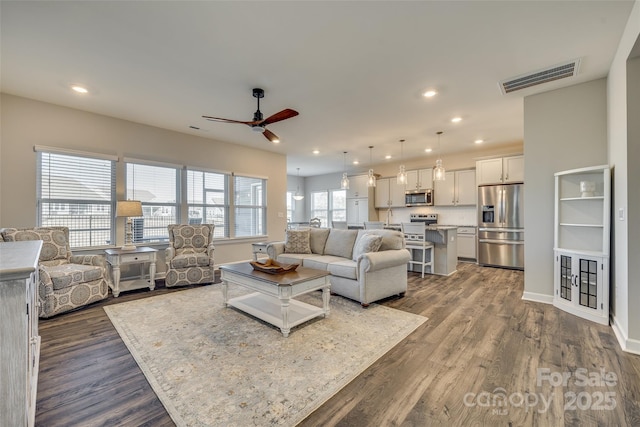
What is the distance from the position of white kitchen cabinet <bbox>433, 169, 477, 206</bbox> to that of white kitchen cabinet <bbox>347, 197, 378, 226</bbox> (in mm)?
1821

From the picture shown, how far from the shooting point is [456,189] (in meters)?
6.80

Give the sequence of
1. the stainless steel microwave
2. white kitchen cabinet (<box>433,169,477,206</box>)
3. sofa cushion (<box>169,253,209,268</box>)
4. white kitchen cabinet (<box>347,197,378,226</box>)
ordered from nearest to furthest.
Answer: sofa cushion (<box>169,253,209,268</box>), white kitchen cabinet (<box>433,169,477,206</box>), the stainless steel microwave, white kitchen cabinet (<box>347,197,378,226</box>)

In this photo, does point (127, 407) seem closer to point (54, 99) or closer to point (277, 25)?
point (277, 25)

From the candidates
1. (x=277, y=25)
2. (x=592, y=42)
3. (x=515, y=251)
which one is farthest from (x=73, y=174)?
(x=515, y=251)

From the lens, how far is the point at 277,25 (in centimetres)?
229

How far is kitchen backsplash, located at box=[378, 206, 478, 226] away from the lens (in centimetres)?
678

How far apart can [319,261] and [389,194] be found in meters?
4.68

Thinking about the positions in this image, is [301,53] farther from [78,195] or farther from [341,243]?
[78,195]

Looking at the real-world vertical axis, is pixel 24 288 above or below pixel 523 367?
above

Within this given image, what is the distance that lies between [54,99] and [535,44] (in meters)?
5.82

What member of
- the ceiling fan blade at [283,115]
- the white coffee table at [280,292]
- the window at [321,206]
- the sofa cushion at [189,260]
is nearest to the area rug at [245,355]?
the white coffee table at [280,292]

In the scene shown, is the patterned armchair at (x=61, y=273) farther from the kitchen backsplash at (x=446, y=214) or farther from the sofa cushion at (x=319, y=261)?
the kitchen backsplash at (x=446, y=214)

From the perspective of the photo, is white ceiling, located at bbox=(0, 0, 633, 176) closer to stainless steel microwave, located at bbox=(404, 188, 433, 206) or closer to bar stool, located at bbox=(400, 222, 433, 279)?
bar stool, located at bbox=(400, 222, 433, 279)

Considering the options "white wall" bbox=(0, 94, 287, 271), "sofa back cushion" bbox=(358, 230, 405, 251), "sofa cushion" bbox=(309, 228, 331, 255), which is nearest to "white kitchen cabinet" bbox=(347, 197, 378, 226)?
"white wall" bbox=(0, 94, 287, 271)
